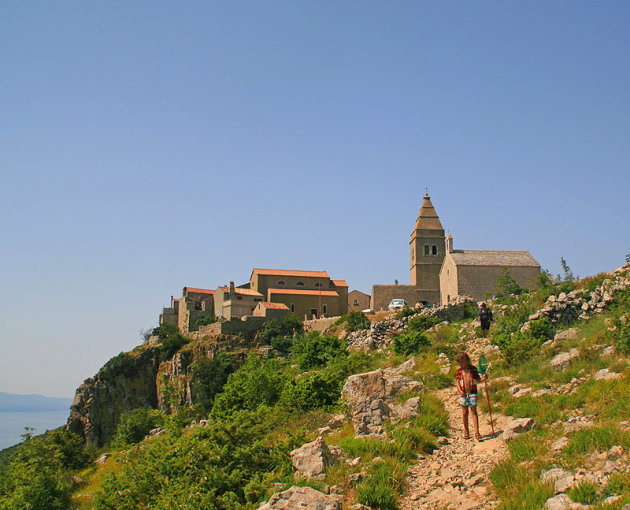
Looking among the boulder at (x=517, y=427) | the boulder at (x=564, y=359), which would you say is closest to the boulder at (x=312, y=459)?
the boulder at (x=517, y=427)

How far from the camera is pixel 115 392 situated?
5369 centimetres

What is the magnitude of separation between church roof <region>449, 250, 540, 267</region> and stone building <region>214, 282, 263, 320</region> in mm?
22139

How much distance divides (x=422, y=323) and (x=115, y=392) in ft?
128

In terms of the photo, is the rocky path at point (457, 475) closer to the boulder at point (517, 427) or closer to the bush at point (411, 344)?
the boulder at point (517, 427)

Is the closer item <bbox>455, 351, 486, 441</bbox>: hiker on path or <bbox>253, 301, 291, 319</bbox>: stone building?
<bbox>455, 351, 486, 441</bbox>: hiker on path

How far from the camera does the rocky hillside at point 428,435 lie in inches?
306

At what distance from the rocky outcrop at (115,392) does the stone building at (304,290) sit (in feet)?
43.9

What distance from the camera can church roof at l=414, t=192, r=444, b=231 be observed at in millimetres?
53213

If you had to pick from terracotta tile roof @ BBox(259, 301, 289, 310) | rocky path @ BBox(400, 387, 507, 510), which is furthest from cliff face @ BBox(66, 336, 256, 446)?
rocky path @ BBox(400, 387, 507, 510)

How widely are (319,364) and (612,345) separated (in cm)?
1644

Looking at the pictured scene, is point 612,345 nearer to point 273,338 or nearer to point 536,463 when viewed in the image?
point 536,463

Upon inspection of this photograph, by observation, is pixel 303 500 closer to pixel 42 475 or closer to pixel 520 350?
pixel 520 350

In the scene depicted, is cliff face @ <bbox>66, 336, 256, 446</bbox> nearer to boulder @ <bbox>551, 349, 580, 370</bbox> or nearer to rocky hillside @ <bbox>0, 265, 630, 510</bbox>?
rocky hillside @ <bbox>0, 265, 630, 510</bbox>

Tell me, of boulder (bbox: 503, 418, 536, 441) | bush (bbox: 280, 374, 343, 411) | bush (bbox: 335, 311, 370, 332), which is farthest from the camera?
bush (bbox: 335, 311, 370, 332)
